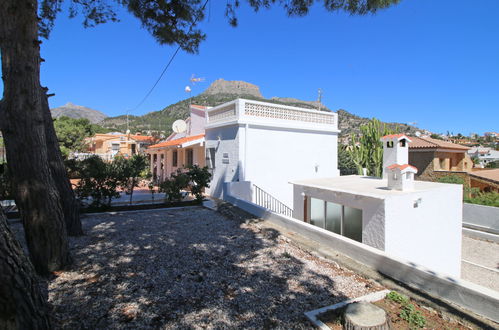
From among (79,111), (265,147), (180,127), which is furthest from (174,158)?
(79,111)

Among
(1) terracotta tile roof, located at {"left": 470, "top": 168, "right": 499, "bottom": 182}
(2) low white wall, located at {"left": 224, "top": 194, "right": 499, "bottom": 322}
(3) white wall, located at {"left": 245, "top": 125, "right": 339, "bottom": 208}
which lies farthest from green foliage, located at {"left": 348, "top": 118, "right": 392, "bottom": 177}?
(2) low white wall, located at {"left": 224, "top": 194, "right": 499, "bottom": 322}

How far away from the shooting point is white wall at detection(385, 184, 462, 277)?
7.39m

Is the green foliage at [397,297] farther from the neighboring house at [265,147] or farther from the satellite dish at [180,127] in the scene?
the satellite dish at [180,127]

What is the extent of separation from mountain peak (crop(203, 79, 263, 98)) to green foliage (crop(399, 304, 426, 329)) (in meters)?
105

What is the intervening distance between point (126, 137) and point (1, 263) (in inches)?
1809

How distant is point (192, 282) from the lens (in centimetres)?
480

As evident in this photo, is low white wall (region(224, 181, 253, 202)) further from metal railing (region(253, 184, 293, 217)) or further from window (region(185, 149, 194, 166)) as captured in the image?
window (region(185, 149, 194, 166))

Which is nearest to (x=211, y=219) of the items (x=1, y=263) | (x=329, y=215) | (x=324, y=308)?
(x=329, y=215)

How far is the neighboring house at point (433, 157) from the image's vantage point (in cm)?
2480

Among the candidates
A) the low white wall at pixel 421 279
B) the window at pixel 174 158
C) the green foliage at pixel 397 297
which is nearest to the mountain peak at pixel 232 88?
the window at pixel 174 158

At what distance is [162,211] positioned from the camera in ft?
35.6

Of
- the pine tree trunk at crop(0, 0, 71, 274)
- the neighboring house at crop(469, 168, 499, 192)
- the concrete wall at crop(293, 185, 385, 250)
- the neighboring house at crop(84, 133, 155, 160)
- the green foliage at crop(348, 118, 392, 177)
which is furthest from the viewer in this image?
the neighboring house at crop(84, 133, 155, 160)

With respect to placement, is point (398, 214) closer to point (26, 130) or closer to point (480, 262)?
point (480, 262)

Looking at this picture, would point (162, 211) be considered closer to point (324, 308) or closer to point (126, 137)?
point (324, 308)
